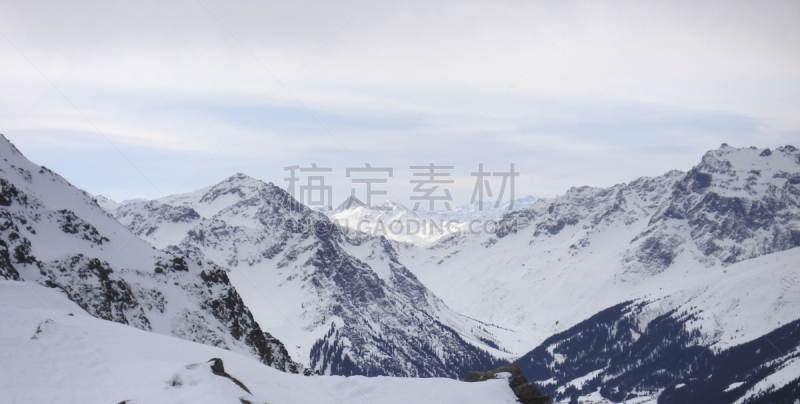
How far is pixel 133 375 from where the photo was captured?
1715 inches

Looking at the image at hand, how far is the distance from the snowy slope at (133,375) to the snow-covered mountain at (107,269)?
96.9 feet

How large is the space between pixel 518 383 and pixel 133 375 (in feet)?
105

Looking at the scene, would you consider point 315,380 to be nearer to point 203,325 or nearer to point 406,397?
point 406,397

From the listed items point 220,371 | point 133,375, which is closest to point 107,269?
point 133,375

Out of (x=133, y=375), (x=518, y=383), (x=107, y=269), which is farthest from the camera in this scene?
(x=107, y=269)

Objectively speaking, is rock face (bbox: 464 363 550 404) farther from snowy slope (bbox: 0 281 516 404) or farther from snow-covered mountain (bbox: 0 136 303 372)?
A: snow-covered mountain (bbox: 0 136 303 372)

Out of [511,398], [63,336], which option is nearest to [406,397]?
[511,398]

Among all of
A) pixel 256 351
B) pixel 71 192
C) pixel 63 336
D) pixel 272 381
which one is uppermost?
pixel 71 192

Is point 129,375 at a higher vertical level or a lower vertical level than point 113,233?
lower

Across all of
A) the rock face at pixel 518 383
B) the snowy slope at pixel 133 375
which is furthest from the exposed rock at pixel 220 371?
the rock face at pixel 518 383

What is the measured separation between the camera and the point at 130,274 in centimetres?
10719

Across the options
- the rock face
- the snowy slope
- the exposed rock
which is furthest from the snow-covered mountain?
the rock face

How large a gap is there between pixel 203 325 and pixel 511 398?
6596 centimetres

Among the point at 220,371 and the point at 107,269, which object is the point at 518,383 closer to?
the point at 220,371
